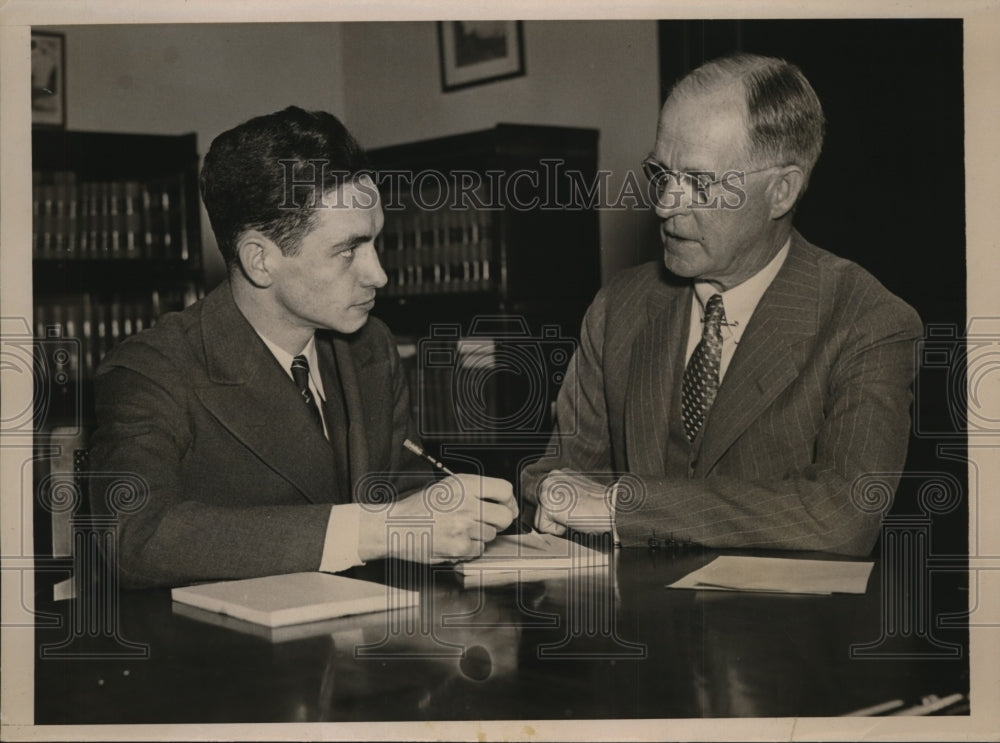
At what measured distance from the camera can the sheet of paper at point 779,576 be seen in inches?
67.0

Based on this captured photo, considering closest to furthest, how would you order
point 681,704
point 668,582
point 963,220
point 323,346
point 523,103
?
point 681,704, point 668,582, point 963,220, point 323,346, point 523,103

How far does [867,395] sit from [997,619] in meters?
0.50

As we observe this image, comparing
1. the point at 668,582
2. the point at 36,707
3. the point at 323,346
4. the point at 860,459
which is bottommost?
the point at 36,707

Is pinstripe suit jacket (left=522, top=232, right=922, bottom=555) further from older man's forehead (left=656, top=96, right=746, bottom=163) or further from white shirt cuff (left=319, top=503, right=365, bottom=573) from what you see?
white shirt cuff (left=319, top=503, right=365, bottom=573)

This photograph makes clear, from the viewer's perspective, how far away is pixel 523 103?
4254 mm

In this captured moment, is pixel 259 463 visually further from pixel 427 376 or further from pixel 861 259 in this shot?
pixel 427 376

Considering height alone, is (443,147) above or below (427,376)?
above

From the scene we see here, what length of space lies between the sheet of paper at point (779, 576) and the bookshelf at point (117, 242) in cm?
315

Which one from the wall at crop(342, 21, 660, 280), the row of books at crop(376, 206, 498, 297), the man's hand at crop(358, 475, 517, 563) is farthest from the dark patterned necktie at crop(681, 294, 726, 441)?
the row of books at crop(376, 206, 498, 297)

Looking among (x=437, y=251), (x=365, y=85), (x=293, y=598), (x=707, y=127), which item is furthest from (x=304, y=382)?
(x=365, y=85)

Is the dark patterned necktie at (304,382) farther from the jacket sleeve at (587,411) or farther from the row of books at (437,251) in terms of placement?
the row of books at (437,251)

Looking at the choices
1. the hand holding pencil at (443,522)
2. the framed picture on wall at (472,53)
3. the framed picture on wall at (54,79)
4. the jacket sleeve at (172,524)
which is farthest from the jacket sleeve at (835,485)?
the framed picture on wall at (54,79)

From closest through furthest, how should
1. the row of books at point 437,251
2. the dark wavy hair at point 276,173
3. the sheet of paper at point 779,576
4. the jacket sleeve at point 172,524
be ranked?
1. the sheet of paper at point 779,576
2. the jacket sleeve at point 172,524
3. the dark wavy hair at point 276,173
4. the row of books at point 437,251

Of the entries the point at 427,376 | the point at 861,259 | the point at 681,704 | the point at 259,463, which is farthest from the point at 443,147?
the point at 681,704
